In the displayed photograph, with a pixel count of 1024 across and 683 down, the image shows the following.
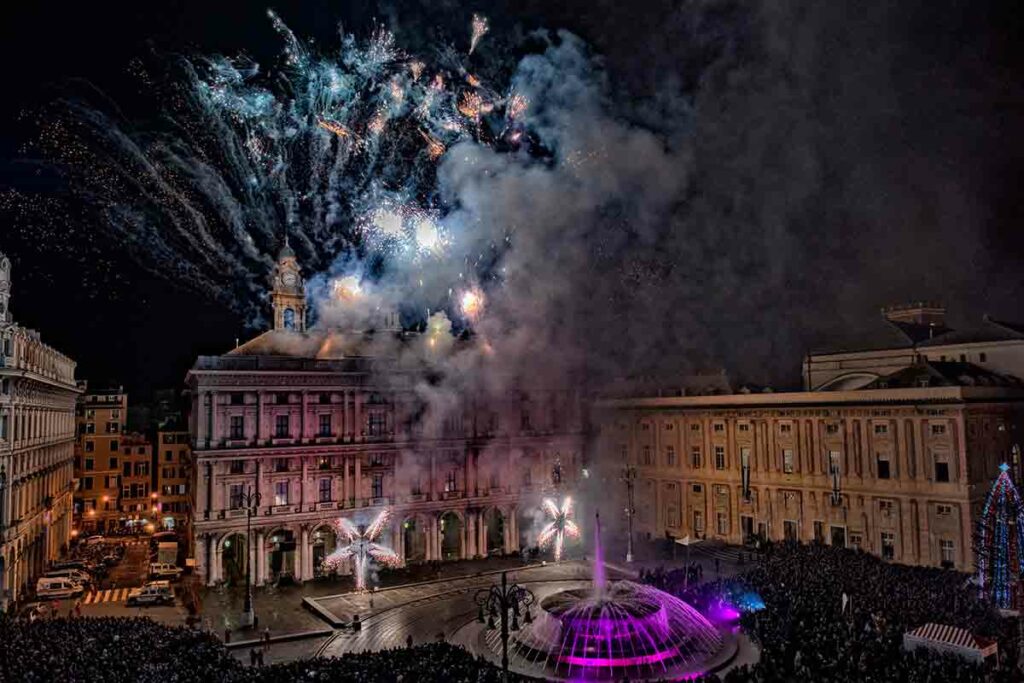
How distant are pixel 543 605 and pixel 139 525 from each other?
175 ft

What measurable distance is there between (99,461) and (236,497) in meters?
35.3

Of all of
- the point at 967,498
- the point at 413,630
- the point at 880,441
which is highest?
the point at 880,441

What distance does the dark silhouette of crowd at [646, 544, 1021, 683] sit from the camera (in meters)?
24.4

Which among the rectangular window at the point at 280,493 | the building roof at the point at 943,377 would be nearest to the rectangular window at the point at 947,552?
the building roof at the point at 943,377

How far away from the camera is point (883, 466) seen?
47469 mm

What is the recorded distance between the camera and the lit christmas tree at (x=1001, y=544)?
36.6 m

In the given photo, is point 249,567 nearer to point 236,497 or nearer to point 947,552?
point 236,497

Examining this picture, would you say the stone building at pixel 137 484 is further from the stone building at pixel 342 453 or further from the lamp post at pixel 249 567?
the lamp post at pixel 249 567

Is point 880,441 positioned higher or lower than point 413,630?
higher

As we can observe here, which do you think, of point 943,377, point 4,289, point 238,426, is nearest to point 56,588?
point 238,426

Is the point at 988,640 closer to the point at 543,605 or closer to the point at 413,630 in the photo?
the point at 543,605

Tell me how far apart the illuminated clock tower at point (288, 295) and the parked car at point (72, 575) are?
63.3ft

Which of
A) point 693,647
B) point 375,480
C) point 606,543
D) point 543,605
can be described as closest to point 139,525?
point 375,480

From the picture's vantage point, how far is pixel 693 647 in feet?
99.4
